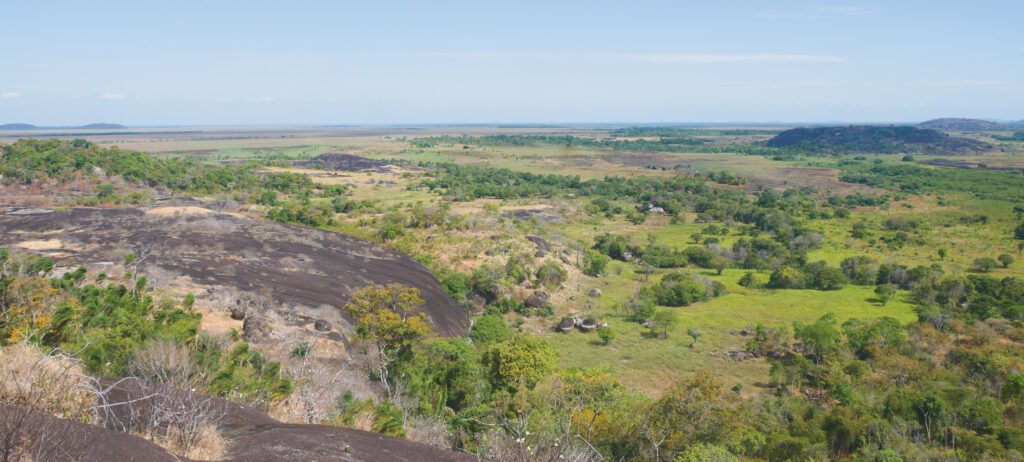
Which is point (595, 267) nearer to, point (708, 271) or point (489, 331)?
point (708, 271)

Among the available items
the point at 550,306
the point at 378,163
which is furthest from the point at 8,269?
the point at 378,163

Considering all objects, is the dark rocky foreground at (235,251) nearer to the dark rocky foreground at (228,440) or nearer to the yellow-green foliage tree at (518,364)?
the yellow-green foliage tree at (518,364)

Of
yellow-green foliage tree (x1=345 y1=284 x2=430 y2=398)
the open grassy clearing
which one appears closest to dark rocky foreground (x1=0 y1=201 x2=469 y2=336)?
yellow-green foliage tree (x1=345 y1=284 x2=430 y2=398)

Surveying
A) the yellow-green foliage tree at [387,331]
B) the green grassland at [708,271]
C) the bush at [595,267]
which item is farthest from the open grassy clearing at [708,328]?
the yellow-green foliage tree at [387,331]

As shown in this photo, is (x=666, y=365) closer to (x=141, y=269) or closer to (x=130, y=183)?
(x=141, y=269)

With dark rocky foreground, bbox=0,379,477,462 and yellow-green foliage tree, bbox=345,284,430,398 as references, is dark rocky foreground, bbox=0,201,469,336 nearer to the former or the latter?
yellow-green foliage tree, bbox=345,284,430,398

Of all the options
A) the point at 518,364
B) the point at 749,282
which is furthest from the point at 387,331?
the point at 749,282

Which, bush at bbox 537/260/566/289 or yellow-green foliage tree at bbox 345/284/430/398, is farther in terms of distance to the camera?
→ bush at bbox 537/260/566/289
